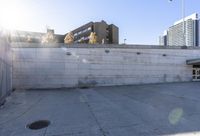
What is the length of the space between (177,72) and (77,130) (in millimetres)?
18055

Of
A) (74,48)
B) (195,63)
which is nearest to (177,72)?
(195,63)

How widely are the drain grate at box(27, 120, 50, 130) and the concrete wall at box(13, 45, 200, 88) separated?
446 inches

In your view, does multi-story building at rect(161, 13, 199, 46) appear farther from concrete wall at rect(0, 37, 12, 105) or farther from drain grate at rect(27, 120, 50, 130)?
drain grate at rect(27, 120, 50, 130)

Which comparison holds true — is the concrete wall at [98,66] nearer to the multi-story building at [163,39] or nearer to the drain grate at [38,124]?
the drain grate at [38,124]

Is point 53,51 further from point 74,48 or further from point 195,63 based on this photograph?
point 195,63

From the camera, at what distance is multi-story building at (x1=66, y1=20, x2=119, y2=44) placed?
6931cm

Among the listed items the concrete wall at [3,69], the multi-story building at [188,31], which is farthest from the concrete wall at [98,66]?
the multi-story building at [188,31]

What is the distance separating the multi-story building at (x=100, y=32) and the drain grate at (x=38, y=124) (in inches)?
2426

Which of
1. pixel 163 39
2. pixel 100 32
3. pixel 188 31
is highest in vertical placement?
pixel 100 32

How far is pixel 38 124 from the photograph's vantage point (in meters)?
6.24

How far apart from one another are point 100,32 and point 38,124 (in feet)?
213

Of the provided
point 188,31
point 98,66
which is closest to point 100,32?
point 188,31

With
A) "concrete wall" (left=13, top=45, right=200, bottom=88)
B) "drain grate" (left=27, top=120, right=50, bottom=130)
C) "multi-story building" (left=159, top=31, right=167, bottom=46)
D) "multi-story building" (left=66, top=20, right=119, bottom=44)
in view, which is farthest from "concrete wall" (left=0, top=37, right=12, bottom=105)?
"multi-story building" (left=66, top=20, right=119, bottom=44)

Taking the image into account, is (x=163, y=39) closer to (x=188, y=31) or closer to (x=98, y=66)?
(x=188, y=31)
